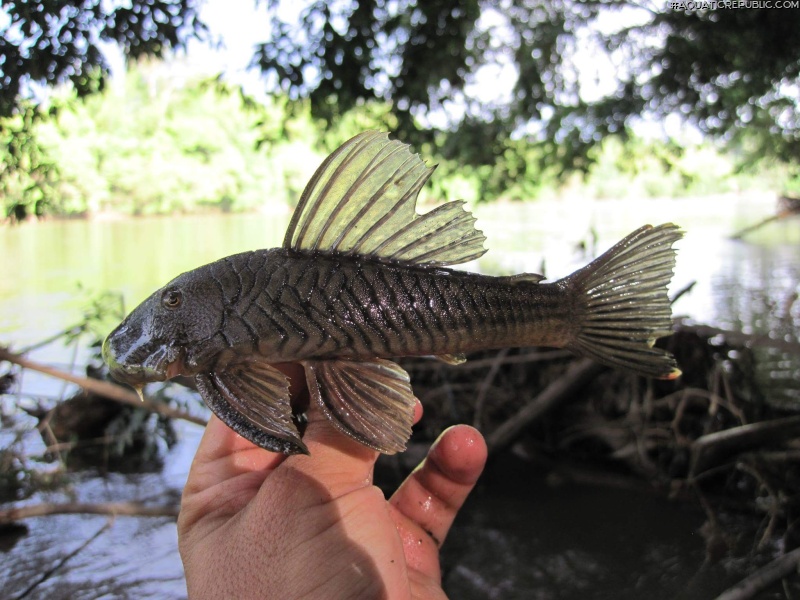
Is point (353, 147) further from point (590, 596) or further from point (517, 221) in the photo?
point (517, 221)

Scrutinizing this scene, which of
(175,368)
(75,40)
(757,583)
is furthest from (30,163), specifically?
(757,583)

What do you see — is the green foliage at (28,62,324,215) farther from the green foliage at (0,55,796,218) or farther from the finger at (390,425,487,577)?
the finger at (390,425,487,577)

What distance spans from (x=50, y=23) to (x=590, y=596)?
505 cm

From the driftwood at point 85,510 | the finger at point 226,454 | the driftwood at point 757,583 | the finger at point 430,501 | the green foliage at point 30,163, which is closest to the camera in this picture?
the finger at point 226,454

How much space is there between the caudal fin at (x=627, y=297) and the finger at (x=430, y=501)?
2.29ft

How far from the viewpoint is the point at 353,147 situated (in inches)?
68.4

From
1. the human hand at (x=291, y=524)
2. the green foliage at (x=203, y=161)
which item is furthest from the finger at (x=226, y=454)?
the green foliage at (x=203, y=161)

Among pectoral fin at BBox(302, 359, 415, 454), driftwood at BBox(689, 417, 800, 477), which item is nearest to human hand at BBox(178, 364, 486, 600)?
pectoral fin at BBox(302, 359, 415, 454)

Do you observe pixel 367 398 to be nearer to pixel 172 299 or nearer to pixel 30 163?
pixel 172 299

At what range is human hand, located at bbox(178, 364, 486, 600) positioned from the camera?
4.89ft

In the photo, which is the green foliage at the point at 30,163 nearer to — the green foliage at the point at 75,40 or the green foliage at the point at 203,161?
the green foliage at the point at 75,40

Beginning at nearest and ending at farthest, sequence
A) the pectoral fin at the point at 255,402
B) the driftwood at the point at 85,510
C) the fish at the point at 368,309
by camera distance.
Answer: the pectoral fin at the point at 255,402, the fish at the point at 368,309, the driftwood at the point at 85,510

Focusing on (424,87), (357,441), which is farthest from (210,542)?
(424,87)

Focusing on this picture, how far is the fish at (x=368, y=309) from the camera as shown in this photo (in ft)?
5.16
